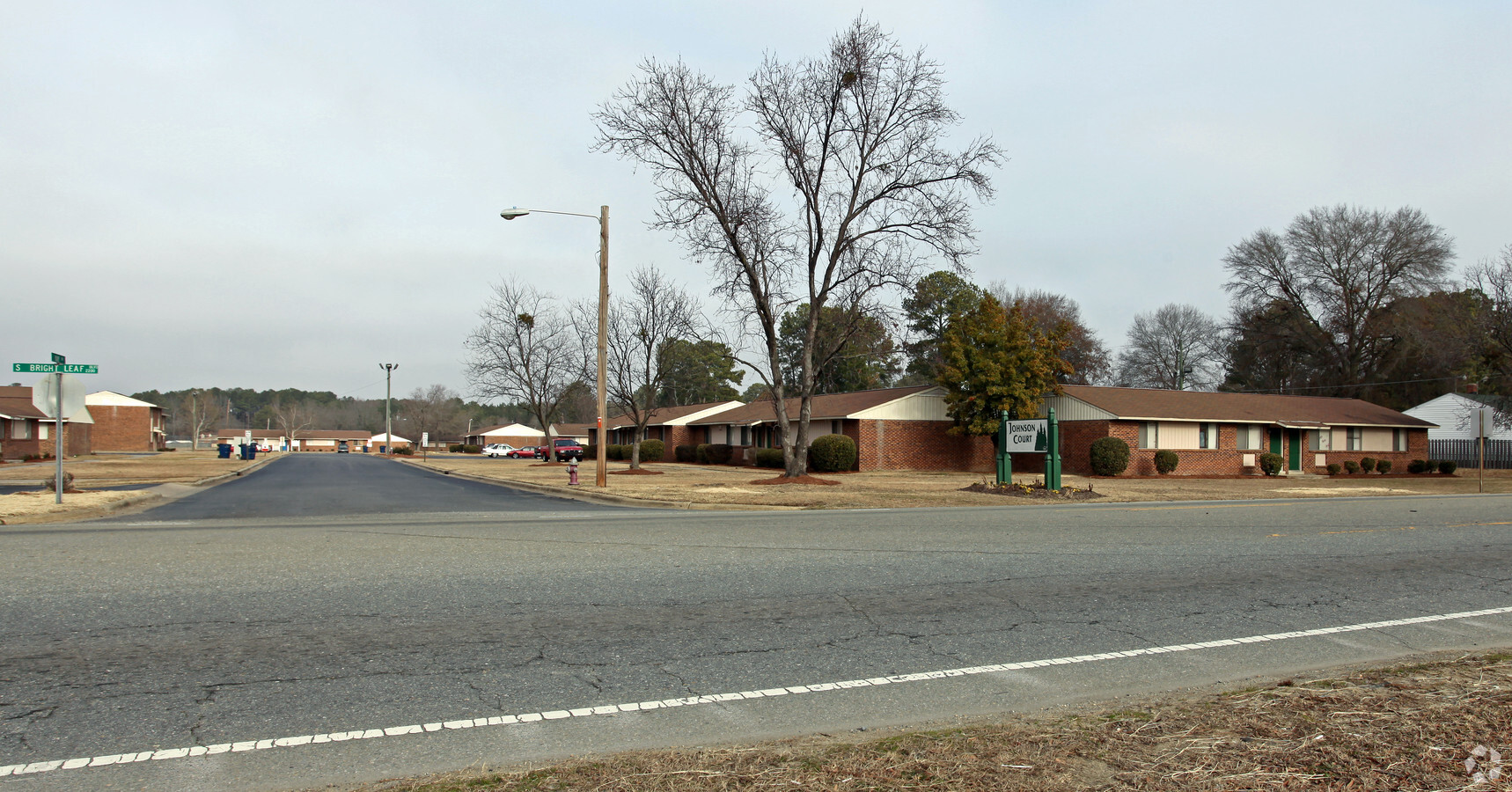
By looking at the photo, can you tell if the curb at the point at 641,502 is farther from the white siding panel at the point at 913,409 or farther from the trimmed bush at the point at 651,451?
the trimmed bush at the point at 651,451

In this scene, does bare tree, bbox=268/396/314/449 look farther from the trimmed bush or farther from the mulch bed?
the mulch bed

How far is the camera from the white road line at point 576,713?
3.93 meters

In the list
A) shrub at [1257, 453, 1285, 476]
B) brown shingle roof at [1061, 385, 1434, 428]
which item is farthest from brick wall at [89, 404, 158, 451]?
shrub at [1257, 453, 1285, 476]

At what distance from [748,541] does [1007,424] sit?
14.7 meters

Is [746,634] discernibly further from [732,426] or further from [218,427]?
[218,427]

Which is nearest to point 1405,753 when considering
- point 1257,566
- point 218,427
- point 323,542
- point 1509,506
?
point 1257,566

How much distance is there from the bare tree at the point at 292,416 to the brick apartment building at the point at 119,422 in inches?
1999

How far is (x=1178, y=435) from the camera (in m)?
38.2

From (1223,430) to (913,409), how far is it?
1343 cm

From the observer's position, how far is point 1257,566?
9586 millimetres

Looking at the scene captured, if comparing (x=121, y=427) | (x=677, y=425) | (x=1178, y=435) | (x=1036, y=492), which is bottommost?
(x=1036, y=492)

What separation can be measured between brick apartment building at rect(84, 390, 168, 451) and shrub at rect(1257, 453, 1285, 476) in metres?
83.6

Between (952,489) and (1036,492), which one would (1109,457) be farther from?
(1036,492)

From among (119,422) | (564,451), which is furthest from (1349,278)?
(119,422)
